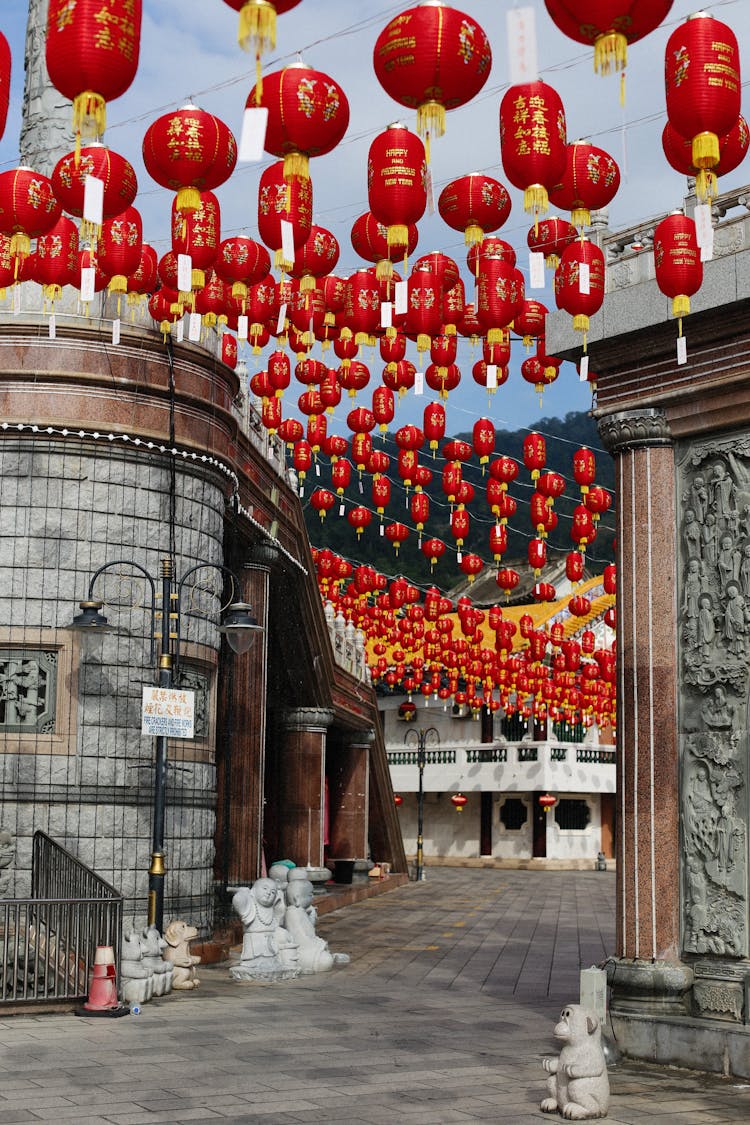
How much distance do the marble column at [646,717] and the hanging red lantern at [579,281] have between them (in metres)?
1.21

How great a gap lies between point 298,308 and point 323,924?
45.3ft

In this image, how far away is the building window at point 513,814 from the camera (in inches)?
2063

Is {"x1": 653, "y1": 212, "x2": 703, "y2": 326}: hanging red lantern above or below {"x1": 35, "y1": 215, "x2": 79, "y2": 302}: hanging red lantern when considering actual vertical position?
below

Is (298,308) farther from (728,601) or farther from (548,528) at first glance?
(548,528)

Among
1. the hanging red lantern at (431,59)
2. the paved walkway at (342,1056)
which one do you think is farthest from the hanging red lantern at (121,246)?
the paved walkway at (342,1056)

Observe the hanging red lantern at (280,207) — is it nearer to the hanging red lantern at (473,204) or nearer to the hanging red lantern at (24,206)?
the hanging red lantern at (473,204)

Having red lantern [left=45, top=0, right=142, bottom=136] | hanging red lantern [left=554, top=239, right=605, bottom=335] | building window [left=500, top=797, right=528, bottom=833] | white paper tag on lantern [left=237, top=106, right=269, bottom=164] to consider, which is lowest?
building window [left=500, top=797, right=528, bottom=833]

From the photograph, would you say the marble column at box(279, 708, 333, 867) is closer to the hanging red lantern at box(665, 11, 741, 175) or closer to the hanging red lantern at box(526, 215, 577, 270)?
the hanging red lantern at box(526, 215, 577, 270)

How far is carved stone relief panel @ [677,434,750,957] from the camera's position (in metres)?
11.8

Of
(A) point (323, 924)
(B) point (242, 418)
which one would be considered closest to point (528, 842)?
(A) point (323, 924)

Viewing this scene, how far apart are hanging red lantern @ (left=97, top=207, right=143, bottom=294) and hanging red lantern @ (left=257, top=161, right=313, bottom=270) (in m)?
1.61

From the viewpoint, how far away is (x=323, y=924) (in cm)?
2486

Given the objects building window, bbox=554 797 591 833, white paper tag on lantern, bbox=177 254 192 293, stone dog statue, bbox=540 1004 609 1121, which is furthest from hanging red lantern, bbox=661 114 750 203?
building window, bbox=554 797 591 833

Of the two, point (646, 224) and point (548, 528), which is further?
point (548, 528)
